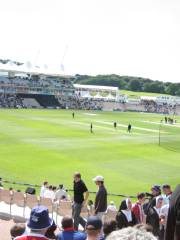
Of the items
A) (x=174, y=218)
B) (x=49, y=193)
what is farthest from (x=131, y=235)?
(x=49, y=193)

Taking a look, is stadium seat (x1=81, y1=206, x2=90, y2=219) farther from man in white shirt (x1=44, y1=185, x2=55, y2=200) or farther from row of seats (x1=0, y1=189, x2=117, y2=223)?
man in white shirt (x1=44, y1=185, x2=55, y2=200)

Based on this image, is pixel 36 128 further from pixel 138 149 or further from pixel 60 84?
pixel 60 84

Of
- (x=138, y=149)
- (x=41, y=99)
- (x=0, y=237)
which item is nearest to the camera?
(x=0, y=237)

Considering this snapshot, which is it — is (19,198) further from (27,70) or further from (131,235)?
(27,70)

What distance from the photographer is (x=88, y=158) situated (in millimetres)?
31891

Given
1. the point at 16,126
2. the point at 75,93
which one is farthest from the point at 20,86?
the point at 16,126

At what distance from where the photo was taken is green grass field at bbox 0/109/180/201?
24812 mm

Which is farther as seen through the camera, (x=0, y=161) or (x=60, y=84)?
(x=60, y=84)

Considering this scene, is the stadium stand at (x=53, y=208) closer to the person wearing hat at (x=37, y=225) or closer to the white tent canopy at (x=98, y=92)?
the person wearing hat at (x=37, y=225)

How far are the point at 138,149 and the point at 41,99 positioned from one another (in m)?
77.8

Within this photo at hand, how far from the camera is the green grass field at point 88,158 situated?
2481 cm

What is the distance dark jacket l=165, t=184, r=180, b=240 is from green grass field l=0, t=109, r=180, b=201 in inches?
731

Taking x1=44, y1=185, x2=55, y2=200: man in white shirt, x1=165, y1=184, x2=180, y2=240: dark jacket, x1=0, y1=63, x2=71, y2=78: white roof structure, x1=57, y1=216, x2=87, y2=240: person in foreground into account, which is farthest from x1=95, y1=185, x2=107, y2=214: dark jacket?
x1=0, y1=63, x2=71, y2=78: white roof structure

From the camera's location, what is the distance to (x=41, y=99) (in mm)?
113625
